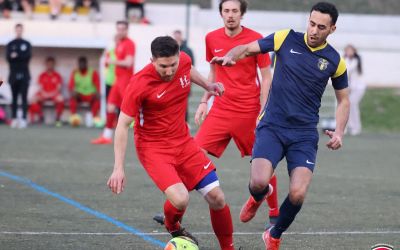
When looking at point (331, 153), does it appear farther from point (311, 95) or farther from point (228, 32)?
point (311, 95)

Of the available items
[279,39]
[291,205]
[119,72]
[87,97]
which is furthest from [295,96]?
[87,97]

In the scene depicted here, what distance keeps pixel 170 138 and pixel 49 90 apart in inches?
601

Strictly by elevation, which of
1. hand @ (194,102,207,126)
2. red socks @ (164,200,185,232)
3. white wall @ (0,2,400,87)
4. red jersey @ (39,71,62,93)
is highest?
hand @ (194,102,207,126)

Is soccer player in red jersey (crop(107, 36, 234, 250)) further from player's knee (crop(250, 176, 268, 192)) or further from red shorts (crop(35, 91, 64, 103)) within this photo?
red shorts (crop(35, 91, 64, 103))

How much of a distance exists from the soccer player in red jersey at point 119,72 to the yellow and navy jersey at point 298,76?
9246mm

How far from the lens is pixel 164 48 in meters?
7.18

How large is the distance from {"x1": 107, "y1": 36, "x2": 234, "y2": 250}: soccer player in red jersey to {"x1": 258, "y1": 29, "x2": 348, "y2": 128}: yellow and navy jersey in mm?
709

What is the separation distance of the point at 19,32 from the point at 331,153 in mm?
7660

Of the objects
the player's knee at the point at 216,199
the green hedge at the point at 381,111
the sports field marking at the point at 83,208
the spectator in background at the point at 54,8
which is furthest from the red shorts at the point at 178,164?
the spectator in background at the point at 54,8

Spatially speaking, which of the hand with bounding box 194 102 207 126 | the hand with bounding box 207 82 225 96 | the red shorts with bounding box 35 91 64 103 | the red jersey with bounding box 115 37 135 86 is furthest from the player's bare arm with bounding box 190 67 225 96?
the red shorts with bounding box 35 91 64 103

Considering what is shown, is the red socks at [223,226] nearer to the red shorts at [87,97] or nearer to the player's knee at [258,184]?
the player's knee at [258,184]

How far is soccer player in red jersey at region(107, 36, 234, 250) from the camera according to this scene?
7277 mm

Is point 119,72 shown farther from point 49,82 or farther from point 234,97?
point 234,97

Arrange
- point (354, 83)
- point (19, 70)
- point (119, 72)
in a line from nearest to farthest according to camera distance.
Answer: point (119, 72)
point (19, 70)
point (354, 83)
